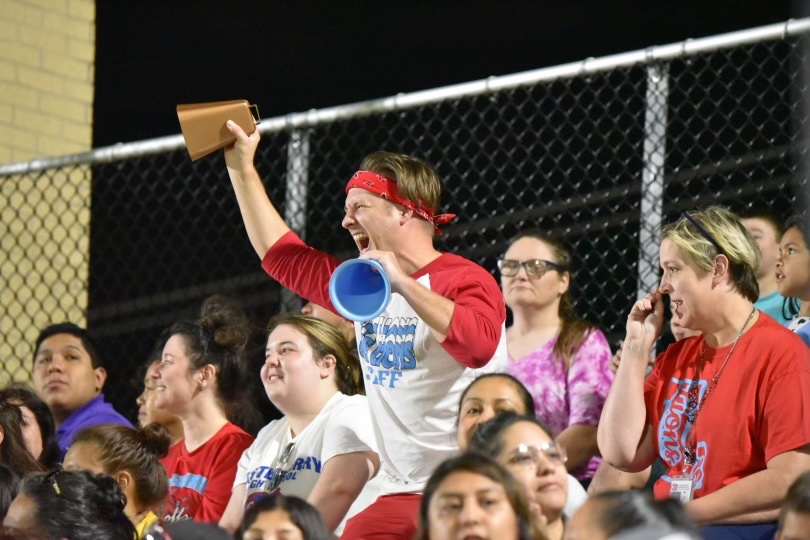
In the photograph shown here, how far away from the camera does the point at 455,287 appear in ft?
11.4

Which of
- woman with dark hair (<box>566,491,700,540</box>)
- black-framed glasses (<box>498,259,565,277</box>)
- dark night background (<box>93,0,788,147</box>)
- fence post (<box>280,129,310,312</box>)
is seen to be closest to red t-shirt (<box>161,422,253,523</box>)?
fence post (<box>280,129,310,312</box>)

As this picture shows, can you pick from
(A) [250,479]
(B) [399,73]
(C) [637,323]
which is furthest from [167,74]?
(C) [637,323]

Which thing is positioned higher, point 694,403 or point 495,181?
point 495,181

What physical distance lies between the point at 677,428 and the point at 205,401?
175 centimetres

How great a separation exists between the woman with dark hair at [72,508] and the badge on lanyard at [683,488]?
4.39ft

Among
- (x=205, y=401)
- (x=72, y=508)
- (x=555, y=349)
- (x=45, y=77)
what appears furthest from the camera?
(x=45, y=77)

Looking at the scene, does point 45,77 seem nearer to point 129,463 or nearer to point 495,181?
point 495,181

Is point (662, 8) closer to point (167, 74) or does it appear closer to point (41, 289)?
point (167, 74)

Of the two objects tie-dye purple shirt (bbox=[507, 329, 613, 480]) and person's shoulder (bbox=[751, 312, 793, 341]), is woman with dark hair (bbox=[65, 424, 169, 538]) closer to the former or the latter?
tie-dye purple shirt (bbox=[507, 329, 613, 480])

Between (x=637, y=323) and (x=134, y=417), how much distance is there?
360cm

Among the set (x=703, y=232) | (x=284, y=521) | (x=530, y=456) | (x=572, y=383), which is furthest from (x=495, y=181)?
(x=284, y=521)

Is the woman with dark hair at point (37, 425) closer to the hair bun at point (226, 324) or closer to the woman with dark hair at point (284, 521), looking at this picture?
the hair bun at point (226, 324)

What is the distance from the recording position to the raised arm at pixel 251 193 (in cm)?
370

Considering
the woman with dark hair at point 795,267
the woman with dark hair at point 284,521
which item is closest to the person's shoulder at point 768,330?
the woman with dark hair at point 795,267
